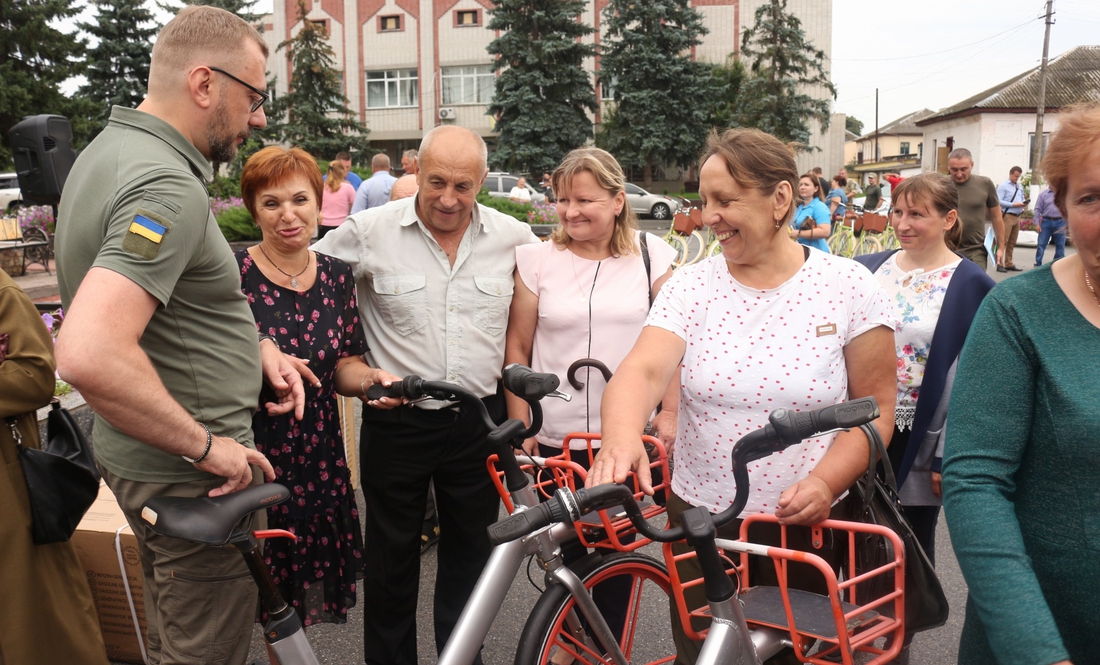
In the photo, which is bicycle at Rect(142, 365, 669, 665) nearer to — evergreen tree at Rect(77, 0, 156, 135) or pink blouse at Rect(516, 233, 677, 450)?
pink blouse at Rect(516, 233, 677, 450)

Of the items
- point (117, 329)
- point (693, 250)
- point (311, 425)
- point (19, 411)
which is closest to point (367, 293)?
point (311, 425)

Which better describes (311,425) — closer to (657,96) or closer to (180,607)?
(180,607)

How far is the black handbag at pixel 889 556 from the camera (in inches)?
74.7

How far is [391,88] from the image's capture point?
45.9 m

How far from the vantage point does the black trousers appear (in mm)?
3057

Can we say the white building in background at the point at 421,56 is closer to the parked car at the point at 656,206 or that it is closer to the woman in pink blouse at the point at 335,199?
the parked car at the point at 656,206

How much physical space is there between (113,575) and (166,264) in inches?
78.5

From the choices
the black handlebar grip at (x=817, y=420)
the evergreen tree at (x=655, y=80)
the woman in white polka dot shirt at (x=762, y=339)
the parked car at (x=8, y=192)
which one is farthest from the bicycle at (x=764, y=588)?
the evergreen tree at (x=655, y=80)

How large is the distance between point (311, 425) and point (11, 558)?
3.28 feet

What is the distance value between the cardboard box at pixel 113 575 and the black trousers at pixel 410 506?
94 centimetres

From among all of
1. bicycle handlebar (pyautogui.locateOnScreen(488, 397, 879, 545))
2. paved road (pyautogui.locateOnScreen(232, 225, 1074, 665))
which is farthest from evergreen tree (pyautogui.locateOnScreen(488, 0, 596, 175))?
bicycle handlebar (pyautogui.locateOnScreen(488, 397, 879, 545))

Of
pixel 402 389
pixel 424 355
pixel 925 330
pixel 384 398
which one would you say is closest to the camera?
pixel 402 389

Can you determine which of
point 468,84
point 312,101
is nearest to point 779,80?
point 468,84

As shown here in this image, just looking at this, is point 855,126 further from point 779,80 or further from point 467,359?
point 467,359
